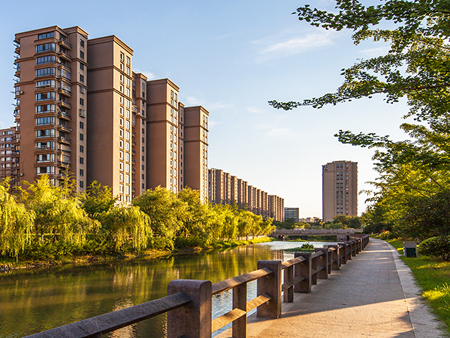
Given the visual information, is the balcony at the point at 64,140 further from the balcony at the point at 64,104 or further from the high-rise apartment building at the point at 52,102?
the balcony at the point at 64,104

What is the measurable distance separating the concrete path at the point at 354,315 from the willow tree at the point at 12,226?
2127cm

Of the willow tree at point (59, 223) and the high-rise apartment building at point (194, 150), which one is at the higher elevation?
the high-rise apartment building at point (194, 150)

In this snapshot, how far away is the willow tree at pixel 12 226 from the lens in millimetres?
24797

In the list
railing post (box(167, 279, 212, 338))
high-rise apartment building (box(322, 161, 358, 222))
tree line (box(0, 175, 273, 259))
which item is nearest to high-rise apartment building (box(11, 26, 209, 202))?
tree line (box(0, 175, 273, 259))

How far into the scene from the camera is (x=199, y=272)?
995 inches

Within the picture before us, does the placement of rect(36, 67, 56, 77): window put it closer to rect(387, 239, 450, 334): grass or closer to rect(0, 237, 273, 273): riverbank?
rect(0, 237, 273, 273): riverbank

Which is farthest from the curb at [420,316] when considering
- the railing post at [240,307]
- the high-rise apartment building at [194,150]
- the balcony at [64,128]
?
the high-rise apartment building at [194,150]

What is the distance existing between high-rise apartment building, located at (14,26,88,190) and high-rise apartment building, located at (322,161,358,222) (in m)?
128

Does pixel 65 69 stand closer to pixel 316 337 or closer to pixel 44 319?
pixel 44 319

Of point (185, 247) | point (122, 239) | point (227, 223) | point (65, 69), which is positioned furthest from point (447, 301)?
point (65, 69)

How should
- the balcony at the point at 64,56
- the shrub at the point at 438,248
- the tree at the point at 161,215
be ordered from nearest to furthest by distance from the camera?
the shrub at the point at 438,248 < the tree at the point at 161,215 < the balcony at the point at 64,56

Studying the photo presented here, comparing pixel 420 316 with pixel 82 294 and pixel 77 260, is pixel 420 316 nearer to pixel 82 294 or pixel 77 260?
pixel 82 294

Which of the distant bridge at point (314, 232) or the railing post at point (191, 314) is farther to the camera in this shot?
the distant bridge at point (314, 232)

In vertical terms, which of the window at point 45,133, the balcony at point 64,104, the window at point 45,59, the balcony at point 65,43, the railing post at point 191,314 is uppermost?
the balcony at point 65,43
